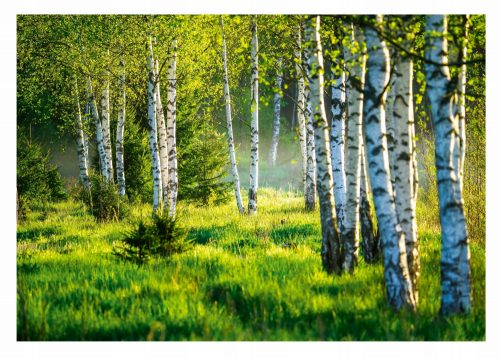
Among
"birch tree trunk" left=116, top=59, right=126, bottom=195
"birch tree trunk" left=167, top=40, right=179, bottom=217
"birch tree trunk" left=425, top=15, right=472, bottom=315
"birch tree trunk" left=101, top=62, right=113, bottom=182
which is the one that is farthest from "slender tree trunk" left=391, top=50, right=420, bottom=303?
"birch tree trunk" left=116, top=59, right=126, bottom=195

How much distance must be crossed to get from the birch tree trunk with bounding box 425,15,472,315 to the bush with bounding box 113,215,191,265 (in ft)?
13.8

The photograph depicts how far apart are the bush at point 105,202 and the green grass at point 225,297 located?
298cm

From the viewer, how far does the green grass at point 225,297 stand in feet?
16.4

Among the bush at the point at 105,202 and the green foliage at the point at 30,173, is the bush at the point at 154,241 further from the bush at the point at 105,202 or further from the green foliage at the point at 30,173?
the green foliage at the point at 30,173

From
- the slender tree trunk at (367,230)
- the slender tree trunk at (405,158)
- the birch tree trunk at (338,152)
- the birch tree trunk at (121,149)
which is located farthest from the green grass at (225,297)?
the birch tree trunk at (121,149)

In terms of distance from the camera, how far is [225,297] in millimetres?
5867

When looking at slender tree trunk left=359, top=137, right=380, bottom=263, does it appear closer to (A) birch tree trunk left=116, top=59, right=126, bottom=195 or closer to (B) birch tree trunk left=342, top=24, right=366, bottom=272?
(B) birch tree trunk left=342, top=24, right=366, bottom=272

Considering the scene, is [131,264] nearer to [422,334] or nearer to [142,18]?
[422,334]

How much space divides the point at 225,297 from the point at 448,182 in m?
2.83

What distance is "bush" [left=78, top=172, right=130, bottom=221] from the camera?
11.9 metres

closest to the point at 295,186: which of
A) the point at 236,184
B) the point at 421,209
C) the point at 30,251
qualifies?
the point at 236,184

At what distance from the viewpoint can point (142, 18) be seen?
11.5 meters
